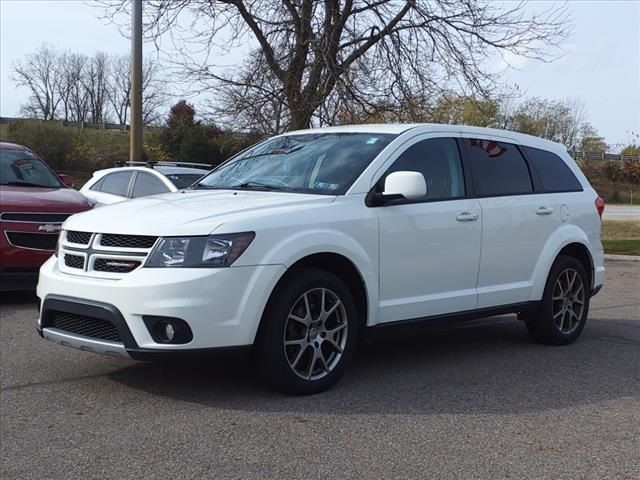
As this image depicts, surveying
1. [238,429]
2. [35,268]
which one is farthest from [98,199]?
[238,429]

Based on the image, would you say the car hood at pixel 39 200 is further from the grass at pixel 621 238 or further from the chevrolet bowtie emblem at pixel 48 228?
the grass at pixel 621 238

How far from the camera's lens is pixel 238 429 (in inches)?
178

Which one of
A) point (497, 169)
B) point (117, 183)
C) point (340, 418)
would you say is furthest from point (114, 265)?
point (117, 183)

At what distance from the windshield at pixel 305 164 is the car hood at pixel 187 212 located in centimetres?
22

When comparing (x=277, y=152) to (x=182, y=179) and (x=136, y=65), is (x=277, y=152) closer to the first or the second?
(x=182, y=179)

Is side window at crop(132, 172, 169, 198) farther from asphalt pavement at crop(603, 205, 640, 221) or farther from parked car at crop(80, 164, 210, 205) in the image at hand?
asphalt pavement at crop(603, 205, 640, 221)

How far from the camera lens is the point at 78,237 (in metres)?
5.31

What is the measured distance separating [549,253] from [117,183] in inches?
290

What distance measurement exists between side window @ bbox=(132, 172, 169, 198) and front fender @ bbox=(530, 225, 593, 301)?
19.8 ft

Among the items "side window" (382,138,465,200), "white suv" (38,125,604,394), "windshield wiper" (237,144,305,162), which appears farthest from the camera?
"windshield wiper" (237,144,305,162)

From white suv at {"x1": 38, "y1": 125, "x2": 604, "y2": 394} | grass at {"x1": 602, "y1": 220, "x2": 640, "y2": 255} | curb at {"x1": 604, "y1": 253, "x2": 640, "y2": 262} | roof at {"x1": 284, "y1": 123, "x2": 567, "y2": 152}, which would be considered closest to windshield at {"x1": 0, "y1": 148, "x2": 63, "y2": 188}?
white suv at {"x1": 38, "y1": 125, "x2": 604, "y2": 394}

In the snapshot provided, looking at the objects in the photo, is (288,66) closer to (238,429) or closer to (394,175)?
(394,175)

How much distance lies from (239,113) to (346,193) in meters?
9.91

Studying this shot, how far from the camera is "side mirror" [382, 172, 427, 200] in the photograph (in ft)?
18.0
